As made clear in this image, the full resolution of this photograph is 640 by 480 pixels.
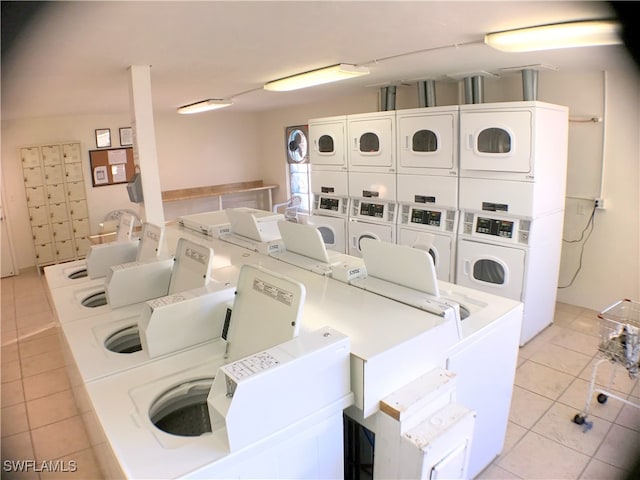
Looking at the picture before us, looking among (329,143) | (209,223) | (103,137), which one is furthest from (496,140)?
(103,137)

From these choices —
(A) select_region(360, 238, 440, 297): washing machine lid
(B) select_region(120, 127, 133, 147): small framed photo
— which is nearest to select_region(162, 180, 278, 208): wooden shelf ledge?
Result: (B) select_region(120, 127, 133, 147): small framed photo

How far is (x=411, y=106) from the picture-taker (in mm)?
5668

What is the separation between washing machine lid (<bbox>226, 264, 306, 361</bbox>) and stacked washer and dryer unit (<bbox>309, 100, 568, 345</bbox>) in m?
1.42

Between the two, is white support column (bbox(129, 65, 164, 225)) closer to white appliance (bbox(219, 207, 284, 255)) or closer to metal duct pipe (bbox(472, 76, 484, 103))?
white appliance (bbox(219, 207, 284, 255))

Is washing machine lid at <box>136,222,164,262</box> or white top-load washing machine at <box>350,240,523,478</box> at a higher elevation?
washing machine lid at <box>136,222,164,262</box>

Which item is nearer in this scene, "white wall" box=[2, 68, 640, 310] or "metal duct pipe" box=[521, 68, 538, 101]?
"metal duct pipe" box=[521, 68, 538, 101]

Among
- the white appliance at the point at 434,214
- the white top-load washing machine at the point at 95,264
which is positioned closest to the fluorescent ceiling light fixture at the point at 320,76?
the white appliance at the point at 434,214

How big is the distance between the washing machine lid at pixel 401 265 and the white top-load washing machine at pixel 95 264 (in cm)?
212

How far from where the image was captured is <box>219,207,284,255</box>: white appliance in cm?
362

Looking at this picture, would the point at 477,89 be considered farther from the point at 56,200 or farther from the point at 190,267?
the point at 56,200

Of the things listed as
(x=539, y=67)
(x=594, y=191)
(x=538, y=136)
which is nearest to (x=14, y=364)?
(x=538, y=136)

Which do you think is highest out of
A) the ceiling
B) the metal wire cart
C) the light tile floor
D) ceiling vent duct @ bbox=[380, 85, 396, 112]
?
ceiling vent duct @ bbox=[380, 85, 396, 112]

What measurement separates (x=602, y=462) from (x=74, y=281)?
3.71 metres

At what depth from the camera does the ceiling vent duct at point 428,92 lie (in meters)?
4.69
